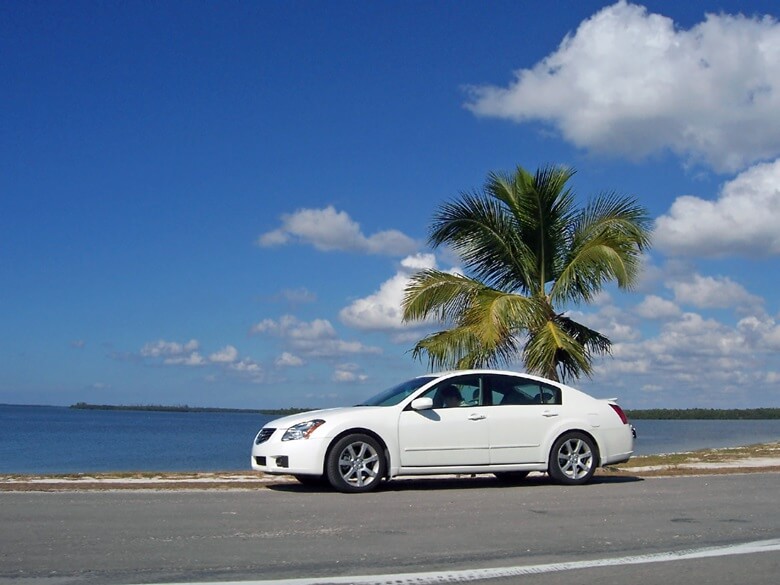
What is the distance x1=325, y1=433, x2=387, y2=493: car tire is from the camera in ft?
38.8

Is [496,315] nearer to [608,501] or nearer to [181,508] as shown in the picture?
[608,501]

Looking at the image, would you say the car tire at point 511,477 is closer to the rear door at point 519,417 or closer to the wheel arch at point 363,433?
the rear door at point 519,417

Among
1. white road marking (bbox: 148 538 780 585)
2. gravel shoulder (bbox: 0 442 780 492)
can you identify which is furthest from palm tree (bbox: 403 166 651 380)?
white road marking (bbox: 148 538 780 585)

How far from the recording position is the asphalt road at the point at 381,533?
6930 millimetres

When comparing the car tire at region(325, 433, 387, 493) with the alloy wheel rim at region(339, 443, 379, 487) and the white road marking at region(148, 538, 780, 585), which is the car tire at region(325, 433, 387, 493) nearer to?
the alloy wheel rim at region(339, 443, 379, 487)

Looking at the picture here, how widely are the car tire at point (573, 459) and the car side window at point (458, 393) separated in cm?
125

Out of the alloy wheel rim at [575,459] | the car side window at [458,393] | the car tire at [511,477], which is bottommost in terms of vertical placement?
the car tire at [511,477]

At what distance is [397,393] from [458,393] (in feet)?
2.64

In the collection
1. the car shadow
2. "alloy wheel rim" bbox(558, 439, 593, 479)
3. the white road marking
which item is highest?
"alloy wheel rim" bbox(558, 439, 593, 479)

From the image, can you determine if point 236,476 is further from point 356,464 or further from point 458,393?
point 458,393

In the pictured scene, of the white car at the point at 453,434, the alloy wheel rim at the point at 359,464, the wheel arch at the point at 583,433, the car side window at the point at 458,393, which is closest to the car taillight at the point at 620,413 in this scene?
the white car at the point at 453,434

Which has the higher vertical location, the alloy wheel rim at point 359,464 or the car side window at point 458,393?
the car side window at point 458,393

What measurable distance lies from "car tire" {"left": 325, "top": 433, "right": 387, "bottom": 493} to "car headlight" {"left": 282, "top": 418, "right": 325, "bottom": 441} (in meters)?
0.33

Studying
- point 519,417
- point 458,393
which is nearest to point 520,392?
point 519,417
